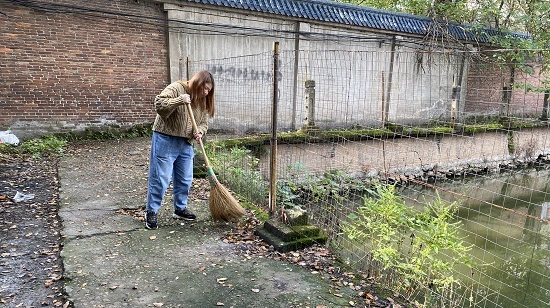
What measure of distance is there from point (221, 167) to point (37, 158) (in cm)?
336

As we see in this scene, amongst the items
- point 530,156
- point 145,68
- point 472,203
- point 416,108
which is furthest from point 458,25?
point 145,68

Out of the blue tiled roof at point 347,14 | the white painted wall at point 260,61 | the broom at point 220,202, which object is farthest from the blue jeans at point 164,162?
the blue tiled roof at point 347,14

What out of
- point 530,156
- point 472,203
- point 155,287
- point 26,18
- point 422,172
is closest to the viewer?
point 155,287

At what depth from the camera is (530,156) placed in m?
11.8

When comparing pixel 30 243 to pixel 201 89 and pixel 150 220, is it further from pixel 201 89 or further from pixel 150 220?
pixel 201 89

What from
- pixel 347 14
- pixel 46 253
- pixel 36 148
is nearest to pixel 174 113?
pixel 46 253

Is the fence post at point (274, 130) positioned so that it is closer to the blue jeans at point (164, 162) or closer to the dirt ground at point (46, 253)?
the dirt ground at point (46, 253)

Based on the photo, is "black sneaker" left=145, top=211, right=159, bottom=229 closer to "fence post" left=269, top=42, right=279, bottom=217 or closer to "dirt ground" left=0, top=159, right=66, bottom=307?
"dirt ground" left=0, top=159, right=66, bottom=307

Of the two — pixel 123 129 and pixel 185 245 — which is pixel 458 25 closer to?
pixel 123 129

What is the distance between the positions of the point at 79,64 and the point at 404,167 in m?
7.89

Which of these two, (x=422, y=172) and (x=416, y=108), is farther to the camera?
(x=416, y=108)

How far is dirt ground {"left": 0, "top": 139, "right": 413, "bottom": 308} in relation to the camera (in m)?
2.59

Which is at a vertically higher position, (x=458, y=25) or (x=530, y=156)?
(x=458, y=25)

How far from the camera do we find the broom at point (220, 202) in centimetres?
370
